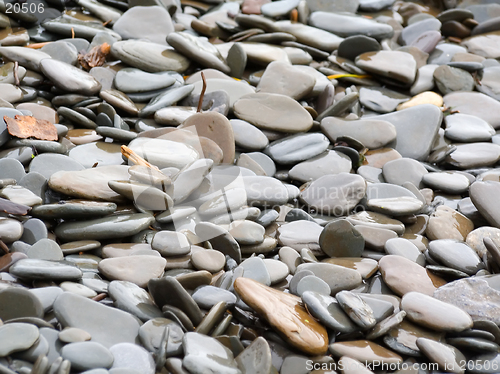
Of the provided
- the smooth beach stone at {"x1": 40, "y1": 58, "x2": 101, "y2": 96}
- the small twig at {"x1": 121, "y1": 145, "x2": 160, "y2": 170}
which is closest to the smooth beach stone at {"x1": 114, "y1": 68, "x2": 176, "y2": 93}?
the smooth beach stone at {"x1": 40, "y1": 58, "x2": 101, "y2": 96}

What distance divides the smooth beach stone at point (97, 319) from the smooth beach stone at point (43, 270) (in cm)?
9

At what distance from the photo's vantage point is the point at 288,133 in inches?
79.8

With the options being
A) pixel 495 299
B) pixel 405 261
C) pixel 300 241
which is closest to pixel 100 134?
pixel 300 241

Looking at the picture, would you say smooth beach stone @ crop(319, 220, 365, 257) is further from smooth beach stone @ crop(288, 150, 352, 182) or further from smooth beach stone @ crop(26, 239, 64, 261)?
smooth beach stone @ crop(26, 239, 64, 261)

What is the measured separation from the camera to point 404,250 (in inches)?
59.8

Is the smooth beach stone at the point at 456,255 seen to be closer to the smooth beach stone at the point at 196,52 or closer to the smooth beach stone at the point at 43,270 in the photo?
the smooth beach stone at the point at 43,270

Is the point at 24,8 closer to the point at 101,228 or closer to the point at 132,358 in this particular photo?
the point at 101,228

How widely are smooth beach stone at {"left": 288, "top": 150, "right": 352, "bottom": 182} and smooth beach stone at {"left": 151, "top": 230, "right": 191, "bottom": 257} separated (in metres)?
0.64

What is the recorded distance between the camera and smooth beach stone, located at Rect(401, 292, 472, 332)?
4.00 ft

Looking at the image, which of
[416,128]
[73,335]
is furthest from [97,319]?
[416,128]

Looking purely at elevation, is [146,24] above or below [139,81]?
above

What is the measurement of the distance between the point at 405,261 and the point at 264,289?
49 cm

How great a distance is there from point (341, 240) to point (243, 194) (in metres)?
0.38

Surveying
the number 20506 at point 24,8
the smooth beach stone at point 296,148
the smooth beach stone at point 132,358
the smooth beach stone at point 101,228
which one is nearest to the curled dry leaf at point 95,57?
the number 20506 at point 24,8
